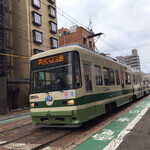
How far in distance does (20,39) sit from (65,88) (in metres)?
20.4

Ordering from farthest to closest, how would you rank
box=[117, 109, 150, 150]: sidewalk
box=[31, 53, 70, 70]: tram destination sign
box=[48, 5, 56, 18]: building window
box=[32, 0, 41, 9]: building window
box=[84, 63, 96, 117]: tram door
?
1. box=[48, 5, 56, 18]: building window
2. box=[32, 0, 41, 9]: building window
3. box=[84, 63, 96, 117]: tram door
4. box=[31, 53, 70, 70]: tram destination sign
5. box=[117, 109, 150, 150]: sidewalk

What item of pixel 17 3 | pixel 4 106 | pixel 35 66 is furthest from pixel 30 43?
pixel 35 66

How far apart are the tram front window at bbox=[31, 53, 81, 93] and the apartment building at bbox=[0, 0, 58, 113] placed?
14.9 meters

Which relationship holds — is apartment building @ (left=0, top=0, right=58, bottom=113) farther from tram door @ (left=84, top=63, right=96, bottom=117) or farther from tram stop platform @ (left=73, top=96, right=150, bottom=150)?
tram stop platform @ (left=73, top=96, right=150, bottom=150)

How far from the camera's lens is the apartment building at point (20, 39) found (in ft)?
69.2

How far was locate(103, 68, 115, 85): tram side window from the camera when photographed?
774 cm

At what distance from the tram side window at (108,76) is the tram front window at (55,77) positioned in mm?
2523

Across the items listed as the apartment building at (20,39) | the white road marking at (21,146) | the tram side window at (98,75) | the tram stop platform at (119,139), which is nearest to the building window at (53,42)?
the apartment building at (20,39)

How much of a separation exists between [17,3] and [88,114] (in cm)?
2381

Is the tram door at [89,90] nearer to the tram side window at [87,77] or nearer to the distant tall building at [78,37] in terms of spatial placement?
the tram side window at [87,77]

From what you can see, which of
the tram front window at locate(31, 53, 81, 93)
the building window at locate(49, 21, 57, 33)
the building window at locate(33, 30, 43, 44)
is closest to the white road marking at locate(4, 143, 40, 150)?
the tram front window at locate(31, 53, 81, 93)

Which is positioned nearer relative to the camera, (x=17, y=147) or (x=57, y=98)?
(x=17, y=147)

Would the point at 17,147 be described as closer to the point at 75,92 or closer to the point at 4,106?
the point at 75,92

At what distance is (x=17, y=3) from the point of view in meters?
24.3
